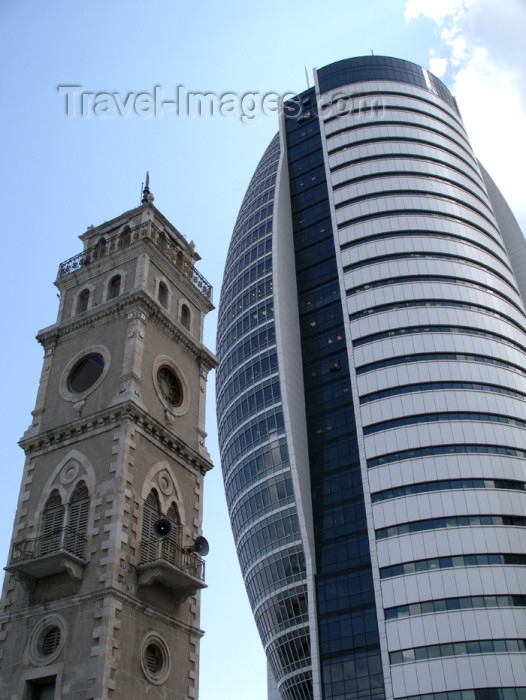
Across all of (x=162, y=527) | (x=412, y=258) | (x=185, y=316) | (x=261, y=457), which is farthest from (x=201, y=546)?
(x=412, y=258)

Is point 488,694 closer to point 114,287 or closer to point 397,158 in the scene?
point 114,287

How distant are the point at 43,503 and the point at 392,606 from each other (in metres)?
56.1

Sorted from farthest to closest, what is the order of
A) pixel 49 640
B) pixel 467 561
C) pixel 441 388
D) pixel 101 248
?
1. pixel 441 388
2. pixel 467 561
3. pixel 101 248
4. pixel 49 640

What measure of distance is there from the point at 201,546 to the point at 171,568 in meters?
2.46

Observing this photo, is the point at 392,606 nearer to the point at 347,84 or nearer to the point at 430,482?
the point at 430,482

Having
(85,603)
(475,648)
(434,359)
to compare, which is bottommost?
(85,603)

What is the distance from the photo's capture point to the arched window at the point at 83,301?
42250 mm

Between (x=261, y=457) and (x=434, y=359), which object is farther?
(x=261, y=457)

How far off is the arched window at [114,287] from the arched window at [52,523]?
469 inches

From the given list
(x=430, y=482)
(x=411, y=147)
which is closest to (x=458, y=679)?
(x=430, y=482)

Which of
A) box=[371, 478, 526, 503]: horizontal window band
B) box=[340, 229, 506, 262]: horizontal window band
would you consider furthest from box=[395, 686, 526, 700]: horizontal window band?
box=[340, 229, 506, 262]: horizontal window band

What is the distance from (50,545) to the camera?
107ft

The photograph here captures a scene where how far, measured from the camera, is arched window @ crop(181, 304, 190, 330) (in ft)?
143

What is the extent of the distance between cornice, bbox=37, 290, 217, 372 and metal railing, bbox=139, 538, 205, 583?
12170 millimetres
